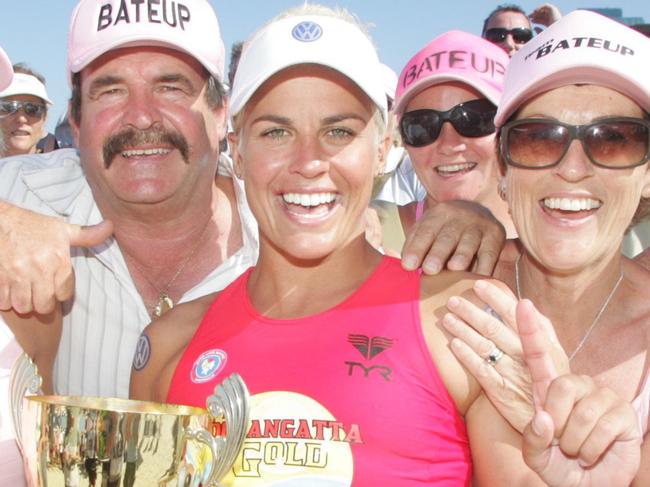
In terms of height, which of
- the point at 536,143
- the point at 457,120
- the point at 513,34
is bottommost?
the point at 536,143

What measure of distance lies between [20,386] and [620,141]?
1985 millimetres

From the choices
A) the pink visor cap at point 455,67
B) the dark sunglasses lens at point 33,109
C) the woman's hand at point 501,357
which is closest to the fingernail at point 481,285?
the woman's hand at point 501,357

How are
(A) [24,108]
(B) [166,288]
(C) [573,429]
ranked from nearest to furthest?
(C) [573,429]
(B) [166,288]
(A) [24,108]

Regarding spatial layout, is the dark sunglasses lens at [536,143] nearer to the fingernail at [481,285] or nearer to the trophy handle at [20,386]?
the fingernail at [481,285]

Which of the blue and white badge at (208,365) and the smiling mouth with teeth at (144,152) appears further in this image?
the smiling mouth with teeth at (144,152)

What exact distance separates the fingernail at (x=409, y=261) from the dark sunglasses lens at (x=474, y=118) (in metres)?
1.63

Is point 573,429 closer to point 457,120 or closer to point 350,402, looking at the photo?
point 350,402

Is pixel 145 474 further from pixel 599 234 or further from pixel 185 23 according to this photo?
pixel 185 23

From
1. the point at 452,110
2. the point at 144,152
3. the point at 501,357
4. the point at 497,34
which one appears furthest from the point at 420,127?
the point at 497,34

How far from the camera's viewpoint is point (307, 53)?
2516 millimetres

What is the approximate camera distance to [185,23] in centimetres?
366

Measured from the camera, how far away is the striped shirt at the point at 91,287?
355 cm

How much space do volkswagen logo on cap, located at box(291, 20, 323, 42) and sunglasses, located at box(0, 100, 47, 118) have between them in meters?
7.99

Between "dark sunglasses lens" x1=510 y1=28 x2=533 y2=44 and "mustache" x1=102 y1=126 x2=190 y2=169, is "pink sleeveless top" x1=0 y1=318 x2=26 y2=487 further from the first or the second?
"dark sunglasses lens" x1=510 y1=28 x2=533 y2=44
